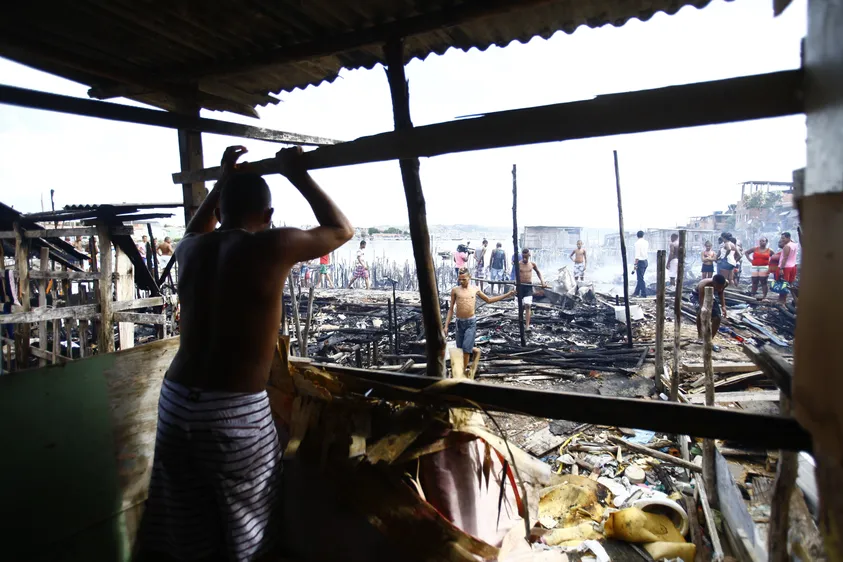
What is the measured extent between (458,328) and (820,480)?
843 centimetres

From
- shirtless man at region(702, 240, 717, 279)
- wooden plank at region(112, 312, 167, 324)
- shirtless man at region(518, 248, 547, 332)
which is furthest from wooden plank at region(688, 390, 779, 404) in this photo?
shirtless man at region(702, 240, 717, 279)

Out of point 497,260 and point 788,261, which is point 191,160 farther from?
point 497,260

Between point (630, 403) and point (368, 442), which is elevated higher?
point (630, 403)

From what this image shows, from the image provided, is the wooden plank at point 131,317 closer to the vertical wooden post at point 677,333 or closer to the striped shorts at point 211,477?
the striped shorts at point 211,477

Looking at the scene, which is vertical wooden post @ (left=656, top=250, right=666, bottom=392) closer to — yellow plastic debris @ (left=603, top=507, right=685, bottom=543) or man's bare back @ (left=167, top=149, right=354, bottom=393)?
yellow plastic debris @ (left=603, top=507, right=685, bottom=543)

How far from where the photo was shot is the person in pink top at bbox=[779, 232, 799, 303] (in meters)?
14.4

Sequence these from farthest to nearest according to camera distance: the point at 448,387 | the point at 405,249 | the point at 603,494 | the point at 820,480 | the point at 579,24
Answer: the point at 405,249 < the point at 603,494 < the point at 579,24 < the point at 448,387 < the point at 820,480

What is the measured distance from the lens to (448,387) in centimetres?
224

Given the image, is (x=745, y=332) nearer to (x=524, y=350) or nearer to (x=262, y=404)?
(x=524, y=350)

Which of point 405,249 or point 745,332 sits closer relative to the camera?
point 745,332

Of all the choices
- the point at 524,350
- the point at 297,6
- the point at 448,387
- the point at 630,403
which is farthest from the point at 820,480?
the point at 524,350

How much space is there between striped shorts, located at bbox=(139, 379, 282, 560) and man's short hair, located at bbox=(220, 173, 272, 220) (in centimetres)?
93

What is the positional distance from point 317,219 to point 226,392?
3.18 ft

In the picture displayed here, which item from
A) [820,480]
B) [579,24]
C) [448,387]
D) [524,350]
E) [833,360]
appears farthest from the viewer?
[524,350]
